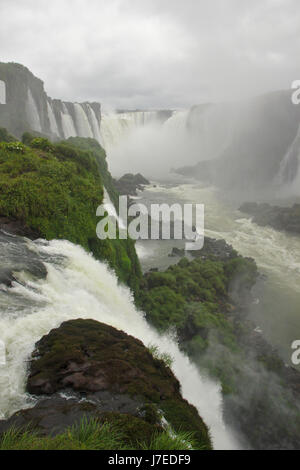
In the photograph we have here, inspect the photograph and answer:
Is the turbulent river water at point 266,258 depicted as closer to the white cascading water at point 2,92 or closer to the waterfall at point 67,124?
the waterfall at point 67,124

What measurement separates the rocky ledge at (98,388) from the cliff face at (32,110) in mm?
37598

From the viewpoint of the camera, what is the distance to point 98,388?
5.48m

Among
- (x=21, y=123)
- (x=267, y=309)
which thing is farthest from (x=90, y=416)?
(x=21, y=123)

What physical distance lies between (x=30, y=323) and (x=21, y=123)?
130 feet

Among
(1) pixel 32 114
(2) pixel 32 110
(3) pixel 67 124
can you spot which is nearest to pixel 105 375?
(1) pixel 32 114

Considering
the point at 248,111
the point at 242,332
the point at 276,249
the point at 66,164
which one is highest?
the point at 248,111

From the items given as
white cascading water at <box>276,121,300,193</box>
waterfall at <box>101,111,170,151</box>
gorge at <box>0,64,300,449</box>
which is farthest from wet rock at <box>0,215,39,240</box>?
waterfall at <box>101,111,170,151</box>

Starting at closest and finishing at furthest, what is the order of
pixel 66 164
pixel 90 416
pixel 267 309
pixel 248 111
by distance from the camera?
1. pixel 90 416
2. pixel 66 164
3. pixel 267 309
4. pixel 248 111

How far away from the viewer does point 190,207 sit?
39281mm

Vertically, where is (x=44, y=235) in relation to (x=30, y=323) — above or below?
above

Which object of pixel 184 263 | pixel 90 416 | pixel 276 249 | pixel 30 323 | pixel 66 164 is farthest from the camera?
pixel 276 249

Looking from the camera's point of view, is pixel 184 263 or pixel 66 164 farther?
pixel 184 263

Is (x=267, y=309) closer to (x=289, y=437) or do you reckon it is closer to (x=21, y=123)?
(x=289, y=437)

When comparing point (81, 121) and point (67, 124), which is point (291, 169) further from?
point (67, 124)
